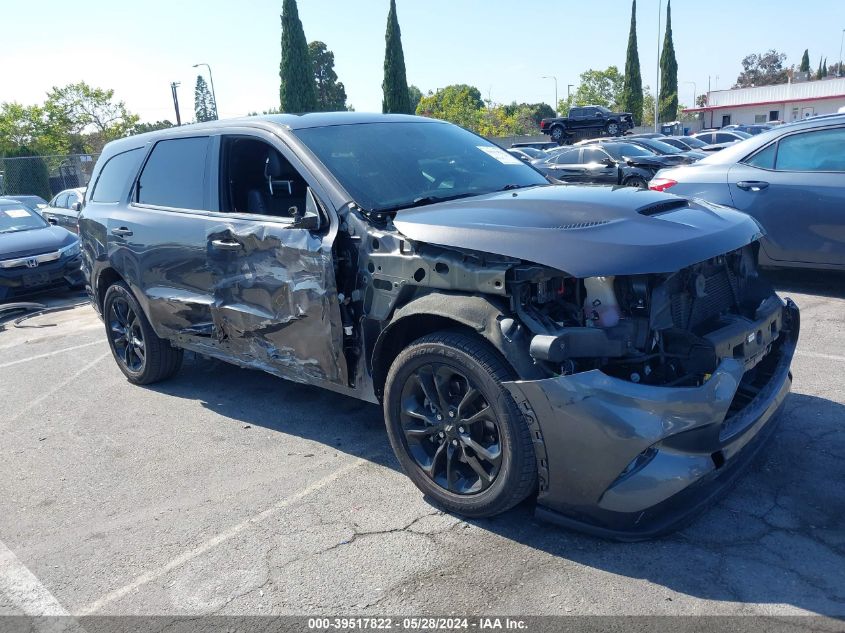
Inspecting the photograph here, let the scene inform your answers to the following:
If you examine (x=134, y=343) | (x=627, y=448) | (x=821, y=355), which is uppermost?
(x=627, y=448)

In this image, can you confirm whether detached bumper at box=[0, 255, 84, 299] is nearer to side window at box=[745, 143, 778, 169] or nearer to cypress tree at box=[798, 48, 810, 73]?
side window at box=[745, 143, 778, 169]

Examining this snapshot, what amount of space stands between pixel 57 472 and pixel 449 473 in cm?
255

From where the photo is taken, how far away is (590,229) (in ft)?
10.1

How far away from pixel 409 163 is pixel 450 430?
1750 millimetres

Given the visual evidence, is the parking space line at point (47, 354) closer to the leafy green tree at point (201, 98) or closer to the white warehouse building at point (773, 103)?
the white warehouse building at point (773, 103)

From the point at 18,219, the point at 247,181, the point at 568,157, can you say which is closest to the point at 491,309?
the point at 247,181

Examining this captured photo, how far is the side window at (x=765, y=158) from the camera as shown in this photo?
6.83m

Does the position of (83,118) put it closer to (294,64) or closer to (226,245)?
(294,64)

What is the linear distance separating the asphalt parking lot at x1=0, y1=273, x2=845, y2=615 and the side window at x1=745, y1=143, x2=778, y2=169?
2.44 m

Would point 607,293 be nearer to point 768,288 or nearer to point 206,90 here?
point 768,288

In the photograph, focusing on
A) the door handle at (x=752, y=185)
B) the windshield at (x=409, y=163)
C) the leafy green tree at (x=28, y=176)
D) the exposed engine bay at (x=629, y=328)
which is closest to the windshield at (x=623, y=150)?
the door handle at (x=752, y=185)

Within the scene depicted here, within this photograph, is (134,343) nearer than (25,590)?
No

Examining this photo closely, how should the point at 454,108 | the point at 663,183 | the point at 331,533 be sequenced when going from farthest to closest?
the point at 454,108, the point at 663,183, the point at 331,533

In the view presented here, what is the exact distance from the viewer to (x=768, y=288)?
387 centimetres
